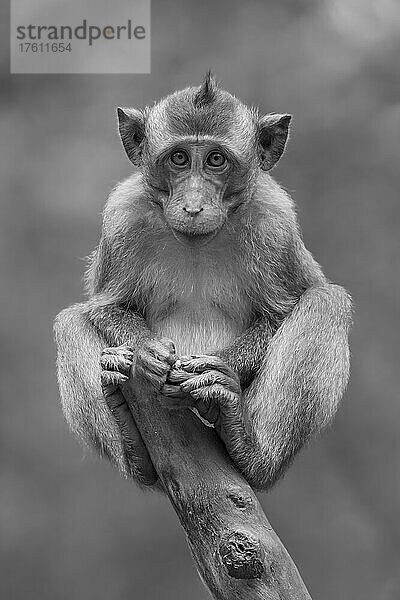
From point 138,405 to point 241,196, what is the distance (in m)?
1.12

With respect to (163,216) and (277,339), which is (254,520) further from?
(163,216)

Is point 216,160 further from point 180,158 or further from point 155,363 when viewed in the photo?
point 155,363

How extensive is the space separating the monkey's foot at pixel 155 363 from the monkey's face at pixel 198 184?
0.54m

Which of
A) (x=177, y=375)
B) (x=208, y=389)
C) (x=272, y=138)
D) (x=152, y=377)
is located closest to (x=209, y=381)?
(x=208, y=389)

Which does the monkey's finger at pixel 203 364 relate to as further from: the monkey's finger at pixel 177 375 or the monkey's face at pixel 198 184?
the monkey's face at pixel 198 184

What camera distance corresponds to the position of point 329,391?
4.36m

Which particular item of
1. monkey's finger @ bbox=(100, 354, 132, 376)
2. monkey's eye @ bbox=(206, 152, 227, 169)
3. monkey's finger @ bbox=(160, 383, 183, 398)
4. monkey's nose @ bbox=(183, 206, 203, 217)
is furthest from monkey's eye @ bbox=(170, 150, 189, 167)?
monkey's finger @ bbox=(160, 383, 183, 398)

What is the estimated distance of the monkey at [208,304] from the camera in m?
4.08

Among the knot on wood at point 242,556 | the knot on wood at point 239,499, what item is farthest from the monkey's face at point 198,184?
the knot on wood at point 242,556

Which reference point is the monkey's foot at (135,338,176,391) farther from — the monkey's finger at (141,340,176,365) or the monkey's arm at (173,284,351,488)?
the monkey's arm at (173,284,351,488)

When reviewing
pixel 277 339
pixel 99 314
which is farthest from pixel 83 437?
pixel 277 339

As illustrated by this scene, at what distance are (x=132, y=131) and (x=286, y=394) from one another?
1.46 meters

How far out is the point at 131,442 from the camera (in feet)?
13.6

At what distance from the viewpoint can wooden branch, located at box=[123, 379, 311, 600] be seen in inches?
149
